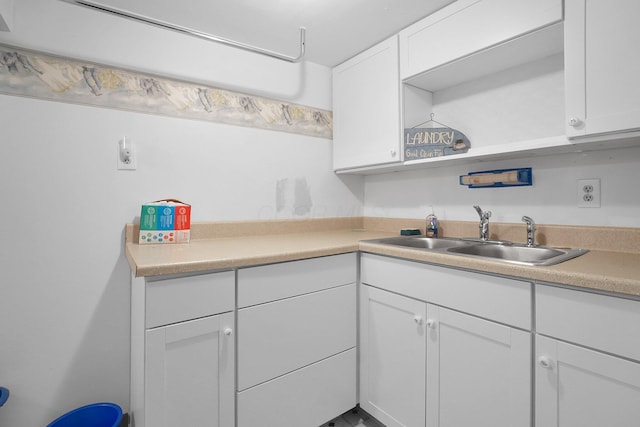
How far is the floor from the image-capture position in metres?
1.50

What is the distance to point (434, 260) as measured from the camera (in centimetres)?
121

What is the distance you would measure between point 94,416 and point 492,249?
201 cm

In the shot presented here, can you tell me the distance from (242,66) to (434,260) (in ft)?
5.05

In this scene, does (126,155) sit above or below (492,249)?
above

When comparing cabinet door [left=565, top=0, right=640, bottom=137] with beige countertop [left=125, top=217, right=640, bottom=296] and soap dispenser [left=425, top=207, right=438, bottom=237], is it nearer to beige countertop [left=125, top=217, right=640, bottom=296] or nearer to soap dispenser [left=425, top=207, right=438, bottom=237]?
beige countertop [left=125, top=217, right=640, bottom=296]

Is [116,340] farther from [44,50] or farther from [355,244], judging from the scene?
[44,50]

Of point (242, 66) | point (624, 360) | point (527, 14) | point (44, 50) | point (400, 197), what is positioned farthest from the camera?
point (400, 197)

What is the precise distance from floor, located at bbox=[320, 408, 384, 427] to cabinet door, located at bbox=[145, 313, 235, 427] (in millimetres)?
630

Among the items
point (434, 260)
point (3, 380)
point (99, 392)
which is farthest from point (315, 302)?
point (3, 380)

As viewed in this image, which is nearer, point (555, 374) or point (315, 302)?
point (555, 374)

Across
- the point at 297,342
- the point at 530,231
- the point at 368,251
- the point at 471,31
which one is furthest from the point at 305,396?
the point at 471,31

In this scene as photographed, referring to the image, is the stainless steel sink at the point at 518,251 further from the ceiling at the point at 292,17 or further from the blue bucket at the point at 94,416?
the blue bucket at the point at 94,416

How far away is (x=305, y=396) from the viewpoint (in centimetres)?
134

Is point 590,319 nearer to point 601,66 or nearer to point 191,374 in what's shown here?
point 601,66
